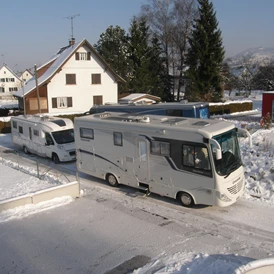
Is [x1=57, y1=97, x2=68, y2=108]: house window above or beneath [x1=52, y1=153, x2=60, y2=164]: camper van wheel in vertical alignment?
above

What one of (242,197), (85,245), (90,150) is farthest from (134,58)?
(85,245)

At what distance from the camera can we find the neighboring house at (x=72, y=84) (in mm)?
35750

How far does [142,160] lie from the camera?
11.9 meters

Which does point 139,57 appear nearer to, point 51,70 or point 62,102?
point 51,70

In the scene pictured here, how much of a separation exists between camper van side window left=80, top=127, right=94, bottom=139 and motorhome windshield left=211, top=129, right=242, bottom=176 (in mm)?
5523

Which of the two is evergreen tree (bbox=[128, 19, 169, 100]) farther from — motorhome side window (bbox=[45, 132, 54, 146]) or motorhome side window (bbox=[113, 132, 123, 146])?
motorhome side window (bbox=[113, 132, 123, 146])

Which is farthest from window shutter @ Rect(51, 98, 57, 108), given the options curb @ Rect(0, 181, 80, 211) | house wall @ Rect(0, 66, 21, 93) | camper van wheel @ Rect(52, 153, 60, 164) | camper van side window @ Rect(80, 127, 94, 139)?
house wall @ Rect(0, 66, 21, 93)

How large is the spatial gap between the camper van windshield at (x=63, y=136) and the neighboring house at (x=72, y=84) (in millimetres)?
17479

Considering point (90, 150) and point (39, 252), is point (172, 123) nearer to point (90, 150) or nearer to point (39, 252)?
point (90, 150)

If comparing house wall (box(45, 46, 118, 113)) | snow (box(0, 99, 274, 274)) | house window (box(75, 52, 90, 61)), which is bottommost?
snow (box(0, 99, 274, 274))

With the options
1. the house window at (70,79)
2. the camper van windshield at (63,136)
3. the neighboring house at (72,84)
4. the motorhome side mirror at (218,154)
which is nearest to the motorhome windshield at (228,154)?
the motorhome side mirror at (218,154)

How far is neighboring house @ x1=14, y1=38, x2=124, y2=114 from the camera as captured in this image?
117ft

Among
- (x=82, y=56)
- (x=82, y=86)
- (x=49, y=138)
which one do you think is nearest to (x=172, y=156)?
(x=49, y=138)

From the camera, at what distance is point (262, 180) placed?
41.4 ft
